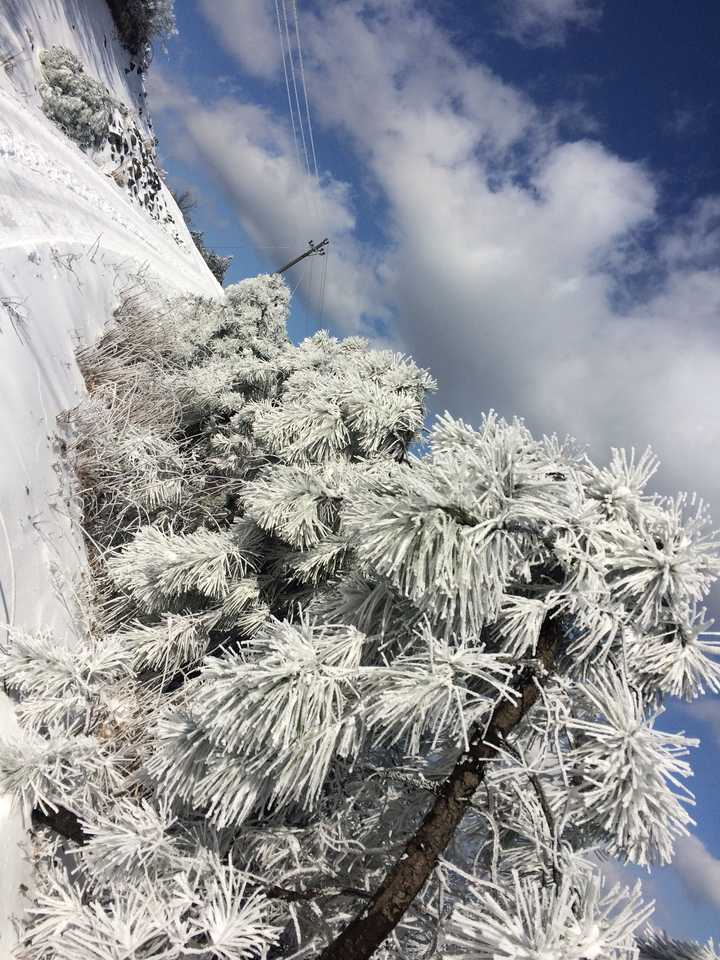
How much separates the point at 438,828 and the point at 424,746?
0.44m

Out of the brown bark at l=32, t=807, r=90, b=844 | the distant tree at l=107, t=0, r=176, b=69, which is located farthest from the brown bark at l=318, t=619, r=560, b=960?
the distant tree at l=107, t=0, r=176, b=69

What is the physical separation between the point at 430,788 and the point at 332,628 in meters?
0.55

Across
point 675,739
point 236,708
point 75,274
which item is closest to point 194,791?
point 236,708

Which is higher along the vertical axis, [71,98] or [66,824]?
[71,98]

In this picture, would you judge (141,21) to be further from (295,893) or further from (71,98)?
(295,893)

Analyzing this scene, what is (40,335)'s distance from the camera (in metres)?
2.81

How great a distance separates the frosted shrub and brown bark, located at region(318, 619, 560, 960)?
10.3 meters

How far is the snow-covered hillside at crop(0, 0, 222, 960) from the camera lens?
2166mm

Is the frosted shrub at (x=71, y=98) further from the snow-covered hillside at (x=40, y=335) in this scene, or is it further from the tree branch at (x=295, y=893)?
the tree branch at (x=295, y=893)

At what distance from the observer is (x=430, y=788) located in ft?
5.00

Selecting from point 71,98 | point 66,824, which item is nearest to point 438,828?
point 66,824

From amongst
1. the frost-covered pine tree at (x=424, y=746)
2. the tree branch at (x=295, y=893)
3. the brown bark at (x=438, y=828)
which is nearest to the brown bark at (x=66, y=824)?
the frost-covered pine tree at (x=424, y=746)

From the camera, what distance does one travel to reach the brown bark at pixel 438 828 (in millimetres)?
1242

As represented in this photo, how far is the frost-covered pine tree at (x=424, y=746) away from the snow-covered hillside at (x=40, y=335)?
0.34m
